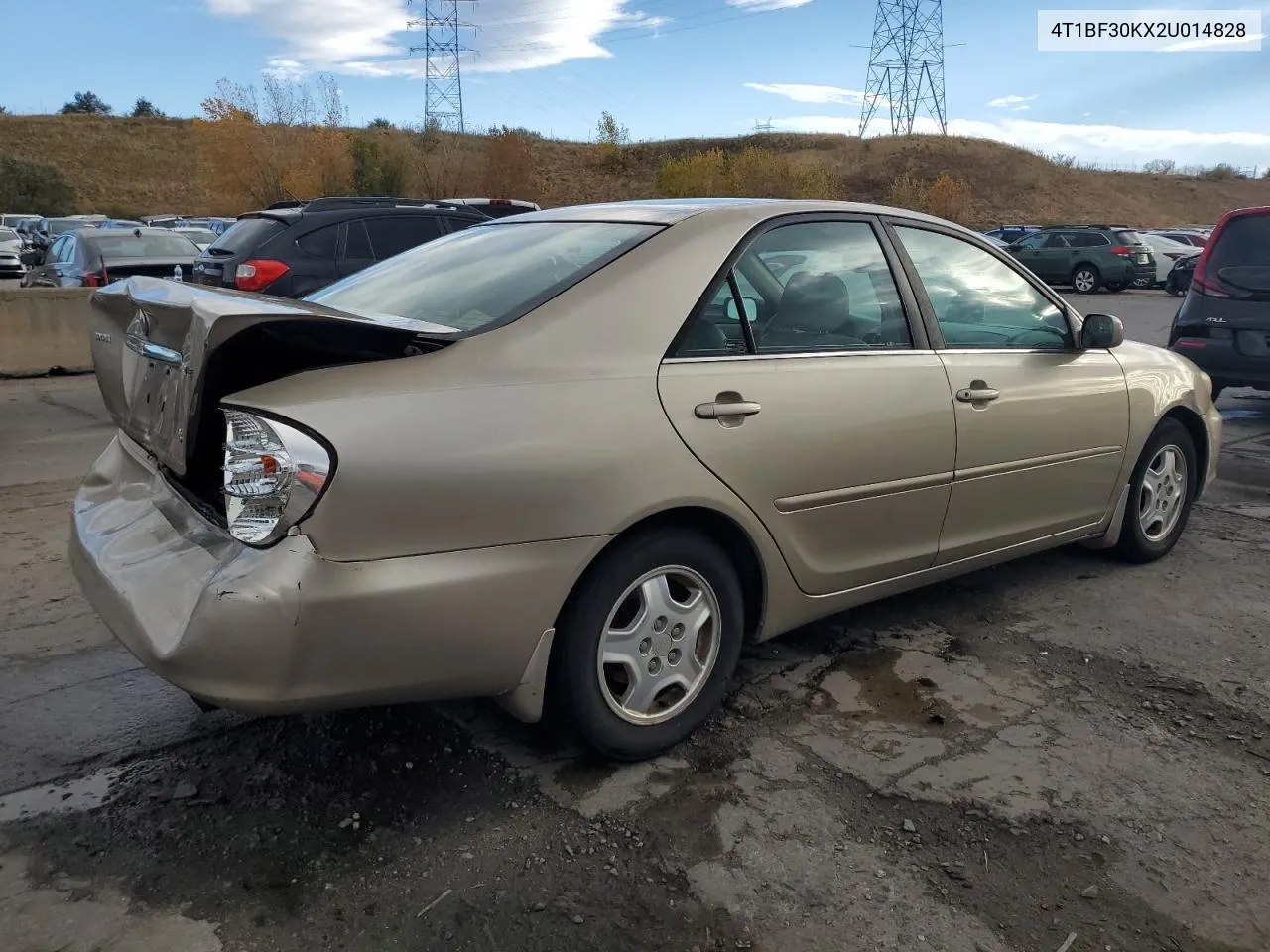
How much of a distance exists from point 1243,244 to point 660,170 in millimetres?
62783

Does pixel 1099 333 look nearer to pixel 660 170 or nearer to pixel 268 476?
pixel 268 476

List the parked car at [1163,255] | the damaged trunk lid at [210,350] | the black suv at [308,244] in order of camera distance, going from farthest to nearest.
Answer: the parked car at [1163,255]
the black suv at [308,244]
the damaged trunk lid at [210,350]

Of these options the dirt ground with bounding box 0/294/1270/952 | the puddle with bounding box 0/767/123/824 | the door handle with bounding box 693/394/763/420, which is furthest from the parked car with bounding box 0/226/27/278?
the door handle with bounding box 693/394/763/420

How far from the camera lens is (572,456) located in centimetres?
250

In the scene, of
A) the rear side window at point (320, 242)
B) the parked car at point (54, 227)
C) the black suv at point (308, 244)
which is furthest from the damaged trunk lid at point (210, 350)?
the parked car at point (54, 227)

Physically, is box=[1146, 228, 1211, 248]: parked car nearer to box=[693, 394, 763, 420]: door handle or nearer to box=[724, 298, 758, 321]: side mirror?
box=[724, 298, 758, 321]: side mirror

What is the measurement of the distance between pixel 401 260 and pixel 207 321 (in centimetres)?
142

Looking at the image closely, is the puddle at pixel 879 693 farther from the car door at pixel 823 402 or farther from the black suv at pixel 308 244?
the black suv at pixel 308 244

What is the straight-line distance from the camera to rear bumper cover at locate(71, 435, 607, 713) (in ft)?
7.22

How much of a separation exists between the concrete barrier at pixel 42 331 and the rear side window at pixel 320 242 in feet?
8.07

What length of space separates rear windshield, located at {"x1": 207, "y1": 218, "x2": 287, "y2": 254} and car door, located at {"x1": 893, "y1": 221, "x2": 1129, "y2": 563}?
7.35m

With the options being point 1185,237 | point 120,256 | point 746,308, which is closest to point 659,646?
point 746,308

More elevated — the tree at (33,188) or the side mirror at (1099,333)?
the tree at (33,188)

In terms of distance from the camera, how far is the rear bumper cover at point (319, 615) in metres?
2.20
